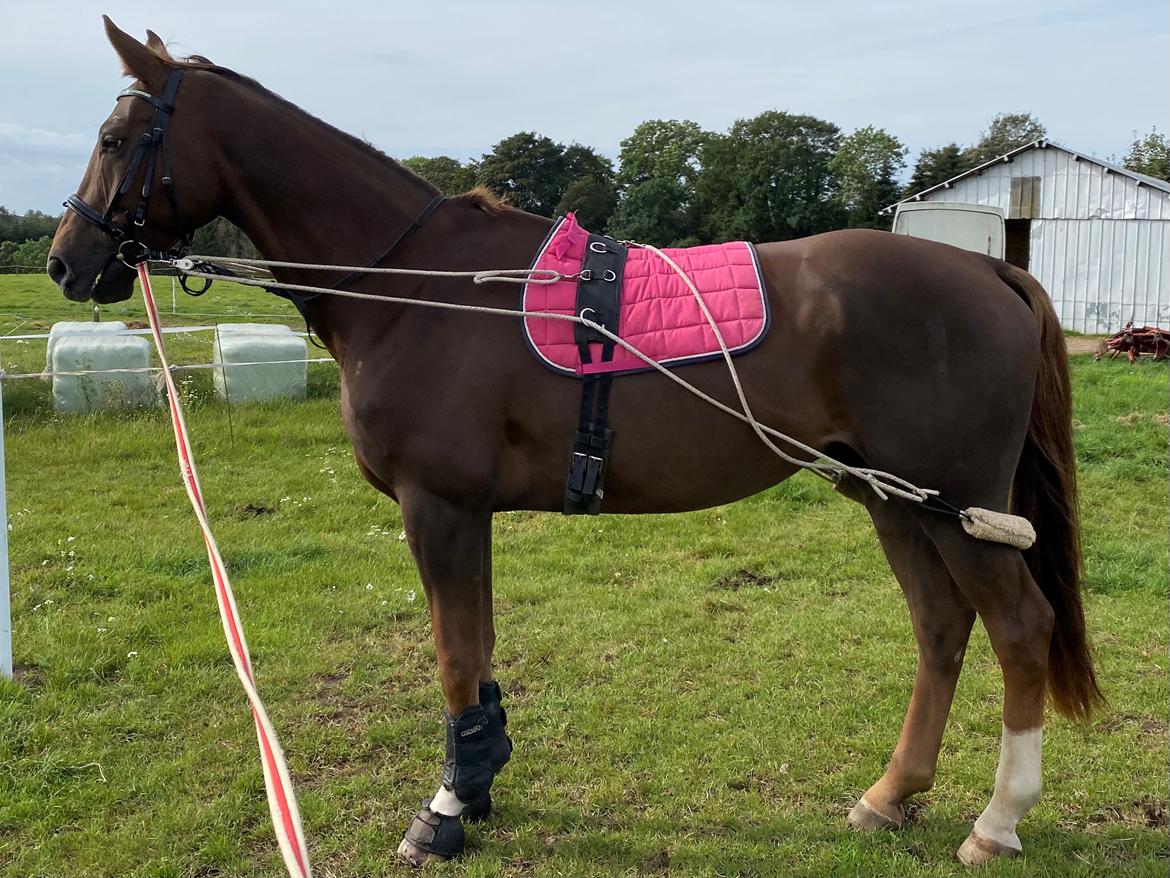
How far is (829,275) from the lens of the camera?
2625 millimetres

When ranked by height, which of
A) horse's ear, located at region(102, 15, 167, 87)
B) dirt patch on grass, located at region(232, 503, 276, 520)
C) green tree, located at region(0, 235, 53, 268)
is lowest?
dirt patch on grass, located at region(232, 503, 276, 520)

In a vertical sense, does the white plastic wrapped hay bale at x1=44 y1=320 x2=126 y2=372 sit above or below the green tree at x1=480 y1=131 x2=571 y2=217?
below

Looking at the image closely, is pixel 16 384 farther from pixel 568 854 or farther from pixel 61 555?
pixel 568 854

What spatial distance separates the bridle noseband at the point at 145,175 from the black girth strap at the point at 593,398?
1298mm

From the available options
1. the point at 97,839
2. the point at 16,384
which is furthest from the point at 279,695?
the point at 16,384

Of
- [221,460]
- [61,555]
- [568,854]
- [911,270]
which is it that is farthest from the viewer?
[221,460]

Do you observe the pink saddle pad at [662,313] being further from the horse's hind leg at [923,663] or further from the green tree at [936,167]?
the green tree at [936,167]

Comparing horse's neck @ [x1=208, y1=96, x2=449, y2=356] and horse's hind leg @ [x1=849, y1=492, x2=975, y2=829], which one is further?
horse's hind leg @ [x1=849, y1=492, x2=975, y2=829]

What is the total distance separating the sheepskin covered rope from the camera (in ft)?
8.34

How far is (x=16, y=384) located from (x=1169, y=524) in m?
10.7

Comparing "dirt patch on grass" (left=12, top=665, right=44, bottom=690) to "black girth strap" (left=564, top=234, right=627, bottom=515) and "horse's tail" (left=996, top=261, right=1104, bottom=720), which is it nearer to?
"black girth strap" (left=564, top=234, right=627, bottom=515)

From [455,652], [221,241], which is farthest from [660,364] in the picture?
[221,241]

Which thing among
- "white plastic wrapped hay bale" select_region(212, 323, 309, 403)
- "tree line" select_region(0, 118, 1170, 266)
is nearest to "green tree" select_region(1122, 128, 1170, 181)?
"tree line" select_region(0, 118, 1170, 266)

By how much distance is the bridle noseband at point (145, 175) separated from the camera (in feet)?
8.53
